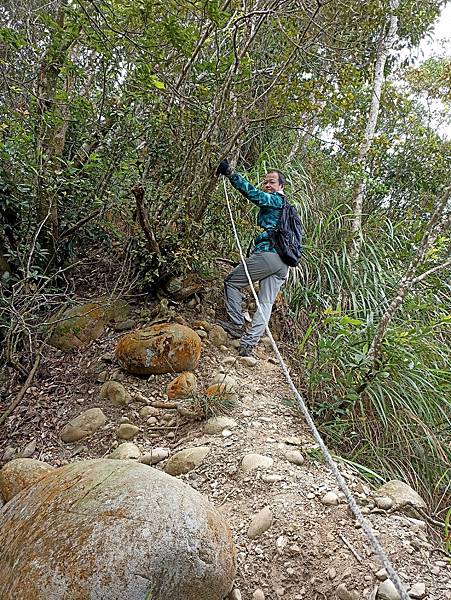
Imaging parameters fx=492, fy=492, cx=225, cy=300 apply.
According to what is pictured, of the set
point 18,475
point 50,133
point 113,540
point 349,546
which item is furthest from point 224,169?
point 113,540

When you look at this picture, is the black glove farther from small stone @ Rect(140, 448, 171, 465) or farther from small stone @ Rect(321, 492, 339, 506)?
small stone @ Rect(321, 492, 339, 506)

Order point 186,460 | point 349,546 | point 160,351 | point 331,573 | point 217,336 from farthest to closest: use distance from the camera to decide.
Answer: point 217,336 < point 160,351 < point 186,460 < point 349,546 < point 331,573

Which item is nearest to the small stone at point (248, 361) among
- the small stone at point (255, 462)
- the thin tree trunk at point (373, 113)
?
the small stone at point (255, 462)

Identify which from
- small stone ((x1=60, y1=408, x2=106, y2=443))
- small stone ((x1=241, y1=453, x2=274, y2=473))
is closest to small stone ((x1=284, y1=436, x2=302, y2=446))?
small stone ((x1=241, y1=453, x2=274, y2=473))

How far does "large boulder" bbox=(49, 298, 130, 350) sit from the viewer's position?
419 centimetres

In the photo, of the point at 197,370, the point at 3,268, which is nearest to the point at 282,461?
the point at 197,370

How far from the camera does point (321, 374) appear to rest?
3.37m

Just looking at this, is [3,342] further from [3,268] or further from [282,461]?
[282,461]

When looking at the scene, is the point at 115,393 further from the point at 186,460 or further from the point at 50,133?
the point at 50,133

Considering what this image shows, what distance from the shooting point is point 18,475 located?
268cm

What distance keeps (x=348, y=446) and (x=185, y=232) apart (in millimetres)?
2172

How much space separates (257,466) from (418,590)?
3.35ft

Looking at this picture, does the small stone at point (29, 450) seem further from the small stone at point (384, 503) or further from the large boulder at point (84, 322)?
the small stone at point (384, 503)

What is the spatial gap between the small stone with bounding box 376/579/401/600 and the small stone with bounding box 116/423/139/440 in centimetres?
184
